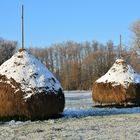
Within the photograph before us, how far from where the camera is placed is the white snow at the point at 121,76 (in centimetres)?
2975

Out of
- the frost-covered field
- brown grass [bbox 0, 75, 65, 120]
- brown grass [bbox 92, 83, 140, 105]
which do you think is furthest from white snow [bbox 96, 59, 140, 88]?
the frost-covered field

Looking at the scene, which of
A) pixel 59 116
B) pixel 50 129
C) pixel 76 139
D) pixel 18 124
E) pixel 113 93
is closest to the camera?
pixel 76 139

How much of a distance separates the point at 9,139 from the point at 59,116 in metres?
7.56

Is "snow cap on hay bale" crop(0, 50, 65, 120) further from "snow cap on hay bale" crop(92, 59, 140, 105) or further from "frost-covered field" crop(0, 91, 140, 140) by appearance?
"snow cap on hay bale" crop(92, 59, 140, 105)

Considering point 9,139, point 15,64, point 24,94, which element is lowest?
point 9,139

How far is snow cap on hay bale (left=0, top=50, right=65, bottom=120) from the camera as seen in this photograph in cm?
1923

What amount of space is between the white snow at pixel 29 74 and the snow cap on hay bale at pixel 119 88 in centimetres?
925

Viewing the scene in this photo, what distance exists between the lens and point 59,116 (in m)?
20.8

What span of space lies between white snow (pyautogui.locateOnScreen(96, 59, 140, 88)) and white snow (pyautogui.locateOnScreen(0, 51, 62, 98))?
31.2ft

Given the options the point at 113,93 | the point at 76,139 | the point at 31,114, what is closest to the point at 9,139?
the point at 76,139

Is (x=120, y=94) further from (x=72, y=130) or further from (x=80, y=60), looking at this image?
(x=80, y=60)

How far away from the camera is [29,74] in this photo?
803 inches

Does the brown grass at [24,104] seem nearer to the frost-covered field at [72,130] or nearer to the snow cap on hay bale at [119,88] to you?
the frost-covered field at [72,130]

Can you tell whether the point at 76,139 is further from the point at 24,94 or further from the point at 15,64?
the point at 15,64
